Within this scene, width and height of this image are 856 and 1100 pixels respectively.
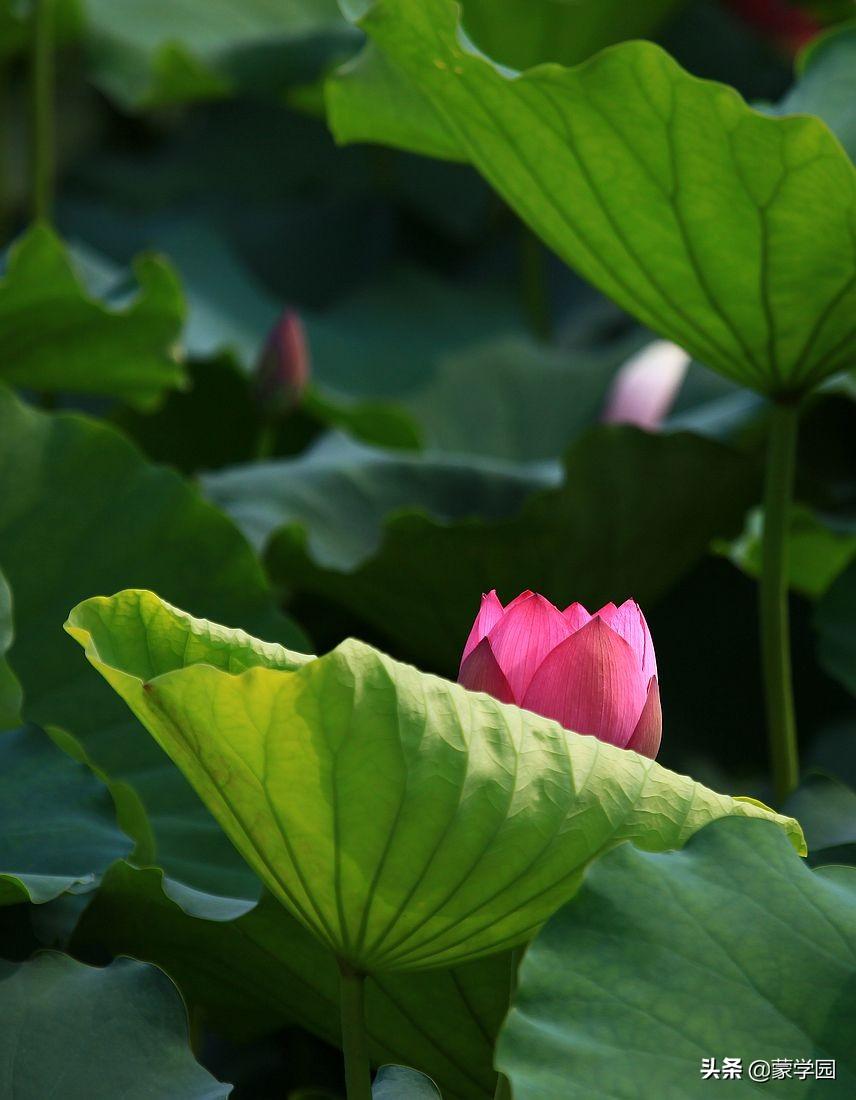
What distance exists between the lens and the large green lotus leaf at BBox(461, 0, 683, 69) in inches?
69.0

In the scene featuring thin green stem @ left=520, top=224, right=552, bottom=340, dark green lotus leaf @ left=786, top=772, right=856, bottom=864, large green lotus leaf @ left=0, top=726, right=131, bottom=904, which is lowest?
thin green stem @ left=520, top=224, right=552, bottom=340

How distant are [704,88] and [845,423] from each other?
2.27 ft

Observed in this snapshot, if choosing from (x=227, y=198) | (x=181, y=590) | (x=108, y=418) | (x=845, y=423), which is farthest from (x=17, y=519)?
(x=227, y=198)

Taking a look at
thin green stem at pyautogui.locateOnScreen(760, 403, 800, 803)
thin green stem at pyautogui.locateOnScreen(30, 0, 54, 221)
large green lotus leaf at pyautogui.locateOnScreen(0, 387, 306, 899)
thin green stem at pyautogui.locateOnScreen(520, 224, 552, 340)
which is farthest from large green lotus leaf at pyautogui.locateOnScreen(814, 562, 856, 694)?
thin green stem at pyautogui.locateOnScreen(520, 224, 552, 340)

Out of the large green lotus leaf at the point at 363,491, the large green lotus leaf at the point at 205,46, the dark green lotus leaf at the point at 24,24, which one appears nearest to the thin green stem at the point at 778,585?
the large green lotus leaf at the point at 363,491

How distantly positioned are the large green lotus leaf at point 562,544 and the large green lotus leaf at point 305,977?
0.39 metres

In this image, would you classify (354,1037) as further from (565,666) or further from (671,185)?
(671,185)

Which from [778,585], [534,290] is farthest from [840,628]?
[534,290]

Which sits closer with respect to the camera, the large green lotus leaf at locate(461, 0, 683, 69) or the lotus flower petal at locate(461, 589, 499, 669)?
the lotus flower petal at locate(461, 589, 499, 669)

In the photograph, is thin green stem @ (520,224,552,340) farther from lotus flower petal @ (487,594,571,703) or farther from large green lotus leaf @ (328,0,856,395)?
lotus flower petal @ (487,594,571,703)

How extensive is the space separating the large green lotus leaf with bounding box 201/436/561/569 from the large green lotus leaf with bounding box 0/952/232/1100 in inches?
22.1

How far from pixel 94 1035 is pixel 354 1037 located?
0.38ft

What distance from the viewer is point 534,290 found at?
2158 millimetres

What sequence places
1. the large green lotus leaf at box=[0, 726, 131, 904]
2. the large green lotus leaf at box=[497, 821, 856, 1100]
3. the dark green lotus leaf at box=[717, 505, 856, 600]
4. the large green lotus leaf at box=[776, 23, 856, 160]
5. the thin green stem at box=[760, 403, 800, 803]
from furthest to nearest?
the dark green lotus leaf at box=[717, 505, 856, 600], the large green lotus leaf at box=[776, 23, 856, 160], the thin green stem at box=[760, 403, 800, 803], the large green lotus leaf at box=[0, 726, 131, 904], the large green lotus leaf at box=[497, 821, 856, 1100]
